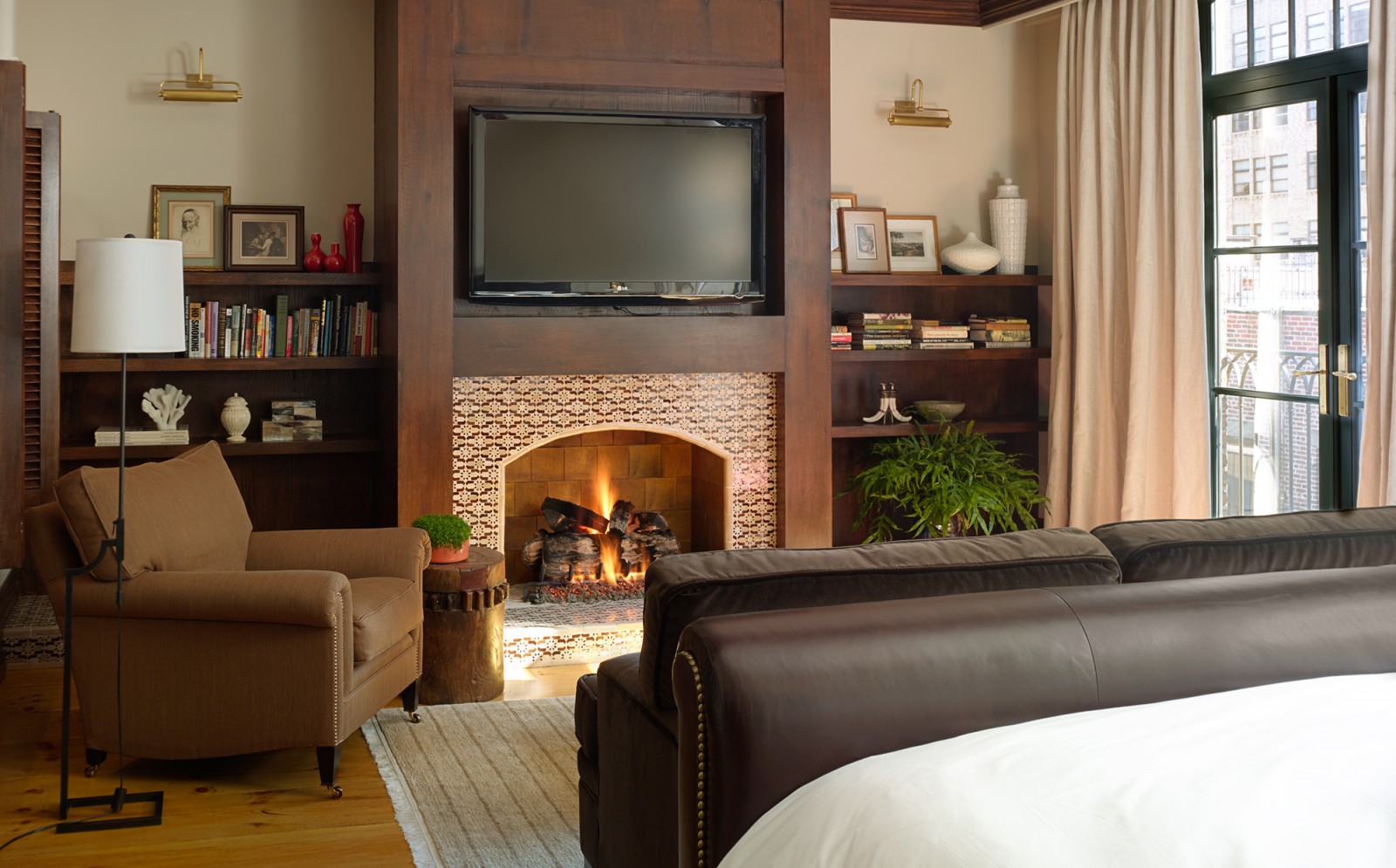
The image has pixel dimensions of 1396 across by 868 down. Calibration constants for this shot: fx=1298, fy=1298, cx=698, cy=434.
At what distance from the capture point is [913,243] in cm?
623

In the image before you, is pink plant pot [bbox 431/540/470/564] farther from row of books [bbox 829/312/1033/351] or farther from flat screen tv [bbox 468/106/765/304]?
row of books [bbox 829/312/1033/351]

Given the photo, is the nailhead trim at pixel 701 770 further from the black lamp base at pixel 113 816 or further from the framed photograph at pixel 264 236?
the framed photograph at pixel 264 236

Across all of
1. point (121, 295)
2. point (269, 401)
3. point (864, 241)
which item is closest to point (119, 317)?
point (121, 295)

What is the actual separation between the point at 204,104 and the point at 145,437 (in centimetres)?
142

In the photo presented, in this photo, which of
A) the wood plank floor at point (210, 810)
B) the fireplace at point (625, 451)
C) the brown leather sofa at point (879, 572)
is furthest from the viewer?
the fireplace at point (625, 451)

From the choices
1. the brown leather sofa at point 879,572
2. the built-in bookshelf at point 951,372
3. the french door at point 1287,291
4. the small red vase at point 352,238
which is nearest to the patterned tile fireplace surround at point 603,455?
the built-in bookshelf at point 951,372

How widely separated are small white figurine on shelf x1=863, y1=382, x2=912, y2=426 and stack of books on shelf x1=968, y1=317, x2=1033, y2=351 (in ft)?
1.54

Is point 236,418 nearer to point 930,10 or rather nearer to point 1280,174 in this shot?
point 930,10

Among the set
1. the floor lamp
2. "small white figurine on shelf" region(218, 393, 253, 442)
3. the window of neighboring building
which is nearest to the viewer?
the floor lamp

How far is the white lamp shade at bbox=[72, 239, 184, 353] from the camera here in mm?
3363

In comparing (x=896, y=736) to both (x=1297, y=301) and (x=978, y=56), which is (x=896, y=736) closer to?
(x=1297, y=301)

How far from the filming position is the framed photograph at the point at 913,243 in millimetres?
6207

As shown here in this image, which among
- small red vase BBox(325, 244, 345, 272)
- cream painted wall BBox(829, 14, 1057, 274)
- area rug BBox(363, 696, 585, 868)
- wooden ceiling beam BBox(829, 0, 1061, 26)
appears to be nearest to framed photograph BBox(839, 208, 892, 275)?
cream painted wall BBox(829, 14, 1057, 274)

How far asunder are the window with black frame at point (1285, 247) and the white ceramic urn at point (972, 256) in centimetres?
105
